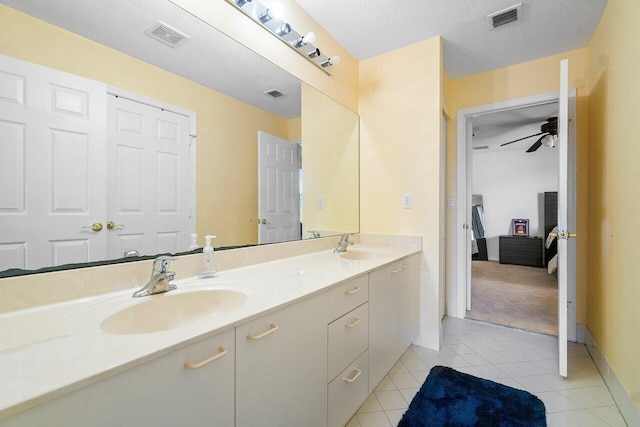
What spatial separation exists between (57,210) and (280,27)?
1453mm

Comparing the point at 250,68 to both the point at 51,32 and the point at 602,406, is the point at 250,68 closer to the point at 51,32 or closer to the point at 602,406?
the point at 51,32

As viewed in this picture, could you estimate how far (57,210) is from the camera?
2.83 feet

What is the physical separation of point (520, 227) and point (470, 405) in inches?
204

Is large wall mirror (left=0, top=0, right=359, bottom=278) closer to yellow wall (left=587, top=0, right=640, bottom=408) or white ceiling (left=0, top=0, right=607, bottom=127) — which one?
white ceiling (left=0, top=0, right=607, bottom=127)

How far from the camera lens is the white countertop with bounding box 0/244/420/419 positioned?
1.56 feet

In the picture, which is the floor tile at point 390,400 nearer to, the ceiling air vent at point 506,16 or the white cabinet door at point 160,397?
the white cabinet door at point 160,397

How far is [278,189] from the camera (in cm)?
173

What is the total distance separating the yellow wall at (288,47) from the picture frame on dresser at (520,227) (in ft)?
15.9

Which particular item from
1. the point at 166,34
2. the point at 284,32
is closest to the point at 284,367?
the point at 166,34

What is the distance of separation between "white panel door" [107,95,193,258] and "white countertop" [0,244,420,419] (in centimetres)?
20

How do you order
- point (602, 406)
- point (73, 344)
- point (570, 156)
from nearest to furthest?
point (73, 344), point (602, 406), point (570, 156)

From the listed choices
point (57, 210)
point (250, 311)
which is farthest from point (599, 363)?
point (57, 210)

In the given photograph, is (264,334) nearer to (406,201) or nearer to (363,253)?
(363,253)

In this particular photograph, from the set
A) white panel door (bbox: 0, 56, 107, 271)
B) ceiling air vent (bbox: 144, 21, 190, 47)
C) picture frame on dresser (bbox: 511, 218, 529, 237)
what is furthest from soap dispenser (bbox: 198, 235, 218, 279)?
picture frame on dresser (bbox: 511, 218, 529, 237)
